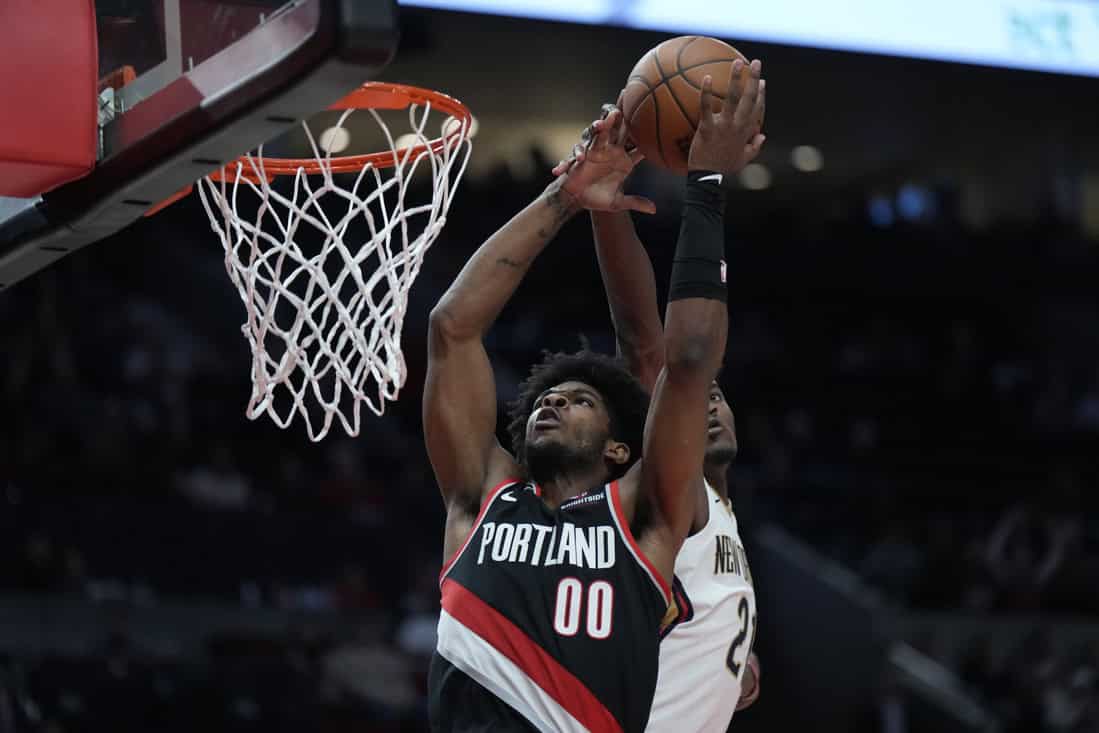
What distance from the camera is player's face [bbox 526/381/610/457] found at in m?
3.49

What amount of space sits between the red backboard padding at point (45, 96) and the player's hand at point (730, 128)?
1.27 meters

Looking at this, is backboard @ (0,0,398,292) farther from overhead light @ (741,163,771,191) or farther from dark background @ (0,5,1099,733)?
overhead light @ (741,163,771,191)

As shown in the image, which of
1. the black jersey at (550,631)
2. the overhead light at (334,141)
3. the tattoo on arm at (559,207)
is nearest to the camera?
the black jersey at (550,631)

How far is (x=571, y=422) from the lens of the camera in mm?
3510

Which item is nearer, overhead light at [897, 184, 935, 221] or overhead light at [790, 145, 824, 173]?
overhead light at [790, 145, 824, 173]

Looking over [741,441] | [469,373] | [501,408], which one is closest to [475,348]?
[469,373]

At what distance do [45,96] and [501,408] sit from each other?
6.86 metres

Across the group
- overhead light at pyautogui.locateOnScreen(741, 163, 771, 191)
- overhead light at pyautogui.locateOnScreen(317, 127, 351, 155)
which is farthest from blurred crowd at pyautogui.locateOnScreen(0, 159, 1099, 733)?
overhead light at pyautogui.locateOnScreen(317, 127, 351, 155)

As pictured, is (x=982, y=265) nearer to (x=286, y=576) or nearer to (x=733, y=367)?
(x=733, y=367)

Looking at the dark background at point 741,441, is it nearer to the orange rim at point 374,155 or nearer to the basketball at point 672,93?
the orange rim at point 374,155

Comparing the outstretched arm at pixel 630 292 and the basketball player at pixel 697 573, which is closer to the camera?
the basketball player at pixel 697 573

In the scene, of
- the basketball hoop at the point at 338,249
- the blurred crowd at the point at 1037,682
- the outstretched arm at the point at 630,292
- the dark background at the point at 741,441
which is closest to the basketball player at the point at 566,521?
the basketball hoop at the point at 338,249

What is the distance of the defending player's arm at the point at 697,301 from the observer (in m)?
3.16

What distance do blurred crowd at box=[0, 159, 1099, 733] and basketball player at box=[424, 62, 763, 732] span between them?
385 cm
